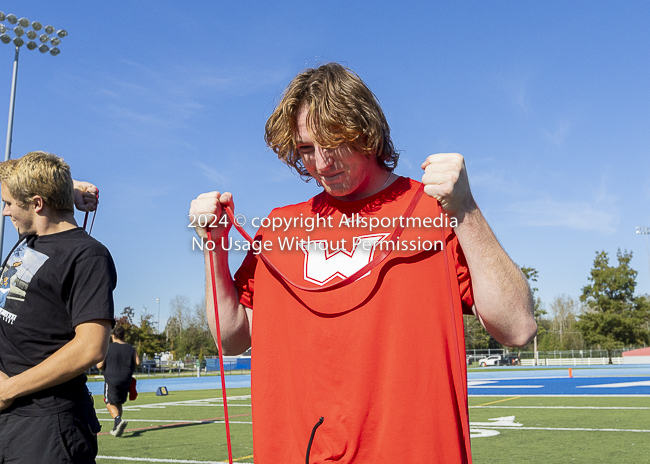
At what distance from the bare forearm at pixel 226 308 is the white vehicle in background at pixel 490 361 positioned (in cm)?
5477

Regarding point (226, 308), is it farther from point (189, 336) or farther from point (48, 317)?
point (189, 336)

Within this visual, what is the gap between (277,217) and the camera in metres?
2.08

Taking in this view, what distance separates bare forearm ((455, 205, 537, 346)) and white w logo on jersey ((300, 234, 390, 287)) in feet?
0.98

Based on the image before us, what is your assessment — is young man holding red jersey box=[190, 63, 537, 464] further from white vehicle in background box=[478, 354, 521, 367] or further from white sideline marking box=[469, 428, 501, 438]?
white vehicle in background box=[478, 354, 521, 367]

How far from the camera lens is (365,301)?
66.9 inches

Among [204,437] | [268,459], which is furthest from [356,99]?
[204,437]

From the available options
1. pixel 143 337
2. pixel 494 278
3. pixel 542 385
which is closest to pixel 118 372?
pixel 494 278

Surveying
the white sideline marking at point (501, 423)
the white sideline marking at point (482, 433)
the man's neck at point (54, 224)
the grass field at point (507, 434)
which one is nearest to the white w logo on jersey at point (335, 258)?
the man's neck at point (54, 224)

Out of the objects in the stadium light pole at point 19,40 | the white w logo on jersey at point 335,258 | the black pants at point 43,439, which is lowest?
the black pants at point 43,439

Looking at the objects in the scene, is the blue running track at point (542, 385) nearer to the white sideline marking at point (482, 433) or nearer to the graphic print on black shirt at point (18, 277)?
the white sideline marking at point (482, 433)

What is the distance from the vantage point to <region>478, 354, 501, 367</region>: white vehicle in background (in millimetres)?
53875

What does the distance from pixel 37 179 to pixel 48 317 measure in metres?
0.66

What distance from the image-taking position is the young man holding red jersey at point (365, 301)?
1580 millimetres

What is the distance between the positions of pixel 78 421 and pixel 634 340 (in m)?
64.5
